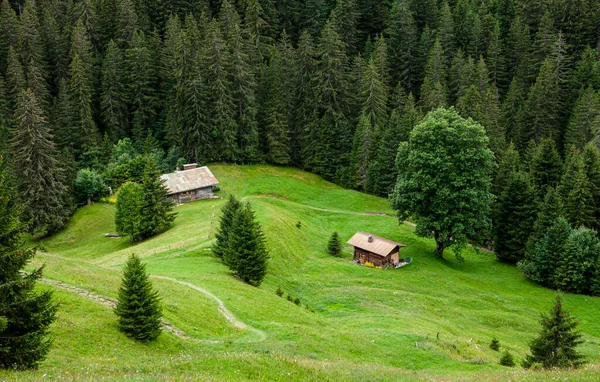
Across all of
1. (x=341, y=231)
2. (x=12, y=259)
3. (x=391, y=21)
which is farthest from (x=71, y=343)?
(x=391, y=21)

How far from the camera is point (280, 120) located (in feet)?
330

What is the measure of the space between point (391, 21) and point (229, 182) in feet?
178

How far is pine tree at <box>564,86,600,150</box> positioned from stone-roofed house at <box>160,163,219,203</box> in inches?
2318

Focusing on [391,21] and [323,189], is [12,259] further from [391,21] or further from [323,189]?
[391,21]

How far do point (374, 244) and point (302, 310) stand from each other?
20.6 m

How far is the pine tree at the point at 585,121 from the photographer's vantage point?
284ft

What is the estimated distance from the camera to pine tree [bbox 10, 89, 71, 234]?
7606 cm

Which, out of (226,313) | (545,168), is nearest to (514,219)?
(545,168)

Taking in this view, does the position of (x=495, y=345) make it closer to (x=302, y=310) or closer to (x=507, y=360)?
(x=507, y=360)

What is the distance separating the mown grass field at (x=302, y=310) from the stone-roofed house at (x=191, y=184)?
3411 millimetres

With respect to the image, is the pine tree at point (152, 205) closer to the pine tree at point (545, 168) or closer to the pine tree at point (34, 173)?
the pine tree at point (34, 173)

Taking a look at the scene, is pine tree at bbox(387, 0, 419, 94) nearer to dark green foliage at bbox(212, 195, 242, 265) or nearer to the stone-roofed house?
the stone-roofed house

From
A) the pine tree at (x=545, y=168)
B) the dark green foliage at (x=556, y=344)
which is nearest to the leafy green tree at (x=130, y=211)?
the dark green foliage at (x=556, y=344)

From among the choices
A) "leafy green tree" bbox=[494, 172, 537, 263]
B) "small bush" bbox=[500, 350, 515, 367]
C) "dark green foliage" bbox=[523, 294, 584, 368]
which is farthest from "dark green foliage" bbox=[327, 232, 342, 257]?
"dark green foliage" bbox=[523, 294, 584, 368]
